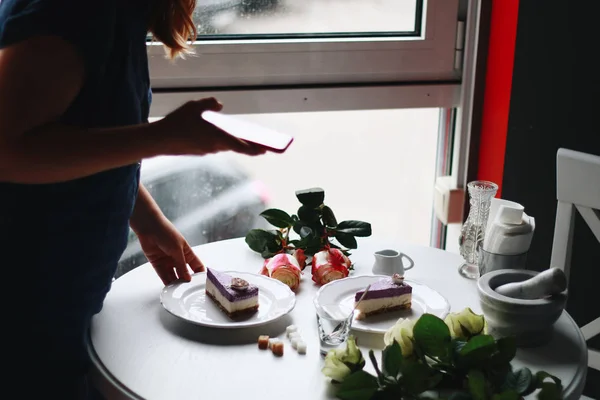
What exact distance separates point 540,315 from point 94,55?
721 millimetres

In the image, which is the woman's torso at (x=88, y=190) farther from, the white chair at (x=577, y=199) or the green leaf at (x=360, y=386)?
the white chair at (x=577, y=199)

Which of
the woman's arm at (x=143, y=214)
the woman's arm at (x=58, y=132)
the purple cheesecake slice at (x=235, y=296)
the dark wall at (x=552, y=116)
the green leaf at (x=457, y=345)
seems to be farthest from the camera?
the dark wall at (x=552, y=116)

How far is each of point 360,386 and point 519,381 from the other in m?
0.21

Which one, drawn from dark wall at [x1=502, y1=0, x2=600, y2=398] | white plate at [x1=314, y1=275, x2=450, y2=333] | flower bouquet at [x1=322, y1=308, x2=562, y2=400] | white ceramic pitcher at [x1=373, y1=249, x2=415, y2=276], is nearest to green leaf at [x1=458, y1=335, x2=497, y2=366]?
flower bouquet at [x1=322, y1=308, x2=562, y2=400]

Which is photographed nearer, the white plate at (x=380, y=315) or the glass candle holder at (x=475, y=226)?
the white plate at (x=380, y=315)

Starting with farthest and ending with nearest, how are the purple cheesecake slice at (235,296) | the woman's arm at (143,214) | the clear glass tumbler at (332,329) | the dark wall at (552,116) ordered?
the dark wall at (552,116) → the woman's arm at (143,214) → the purple cheesecake slice at (235,296) → the clear glass tumbler at (332,329)

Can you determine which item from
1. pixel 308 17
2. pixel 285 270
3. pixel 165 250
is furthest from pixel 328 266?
pixel 308 17

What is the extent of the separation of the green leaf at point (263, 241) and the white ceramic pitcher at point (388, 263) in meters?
0.20

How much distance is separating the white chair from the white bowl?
1.21ft

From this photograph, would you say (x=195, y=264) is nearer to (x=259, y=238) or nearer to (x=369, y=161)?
(x=259, y=238)

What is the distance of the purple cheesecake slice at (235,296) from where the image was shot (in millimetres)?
1224

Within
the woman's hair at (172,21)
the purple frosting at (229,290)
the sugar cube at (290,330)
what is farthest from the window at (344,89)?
the sugar cube at (290,330)

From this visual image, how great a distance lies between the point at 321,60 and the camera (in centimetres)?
193

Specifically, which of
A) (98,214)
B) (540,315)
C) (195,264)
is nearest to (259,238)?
(195,264)
